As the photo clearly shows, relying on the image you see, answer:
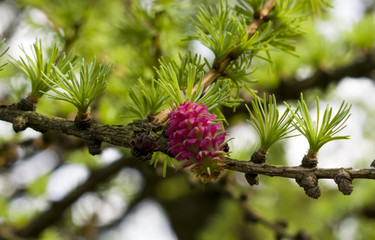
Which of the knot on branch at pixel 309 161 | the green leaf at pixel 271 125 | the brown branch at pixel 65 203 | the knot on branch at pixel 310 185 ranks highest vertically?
the green leaf at pixel 271 125

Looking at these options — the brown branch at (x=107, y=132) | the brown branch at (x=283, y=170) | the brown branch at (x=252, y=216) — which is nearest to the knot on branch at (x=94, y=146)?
the brown branch at (x=107, y=132)

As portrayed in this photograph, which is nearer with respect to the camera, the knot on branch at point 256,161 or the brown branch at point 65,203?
the knot on branch at point 256,161

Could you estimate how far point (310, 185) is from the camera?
0.88 feet

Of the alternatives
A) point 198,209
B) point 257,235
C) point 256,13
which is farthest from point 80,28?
point 257,235

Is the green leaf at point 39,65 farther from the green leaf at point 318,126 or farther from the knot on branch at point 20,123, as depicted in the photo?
the green leaf at point 318,126

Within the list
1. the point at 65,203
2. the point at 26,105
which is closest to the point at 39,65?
the point at 26,105

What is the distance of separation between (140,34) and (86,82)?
32cm

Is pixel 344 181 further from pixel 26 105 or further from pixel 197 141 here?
pixel 26 105

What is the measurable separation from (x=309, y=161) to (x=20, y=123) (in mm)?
225

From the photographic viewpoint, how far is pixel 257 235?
4.37ft

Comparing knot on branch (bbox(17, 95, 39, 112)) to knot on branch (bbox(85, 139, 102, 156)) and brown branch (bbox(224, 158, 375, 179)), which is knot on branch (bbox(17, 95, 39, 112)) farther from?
brown branch (bbox(224, 158, 375, 179))

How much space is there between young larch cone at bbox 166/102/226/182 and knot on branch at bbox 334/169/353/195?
0.08 meters

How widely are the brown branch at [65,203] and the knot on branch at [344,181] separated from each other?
1.93 feet

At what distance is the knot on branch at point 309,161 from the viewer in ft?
0.92
